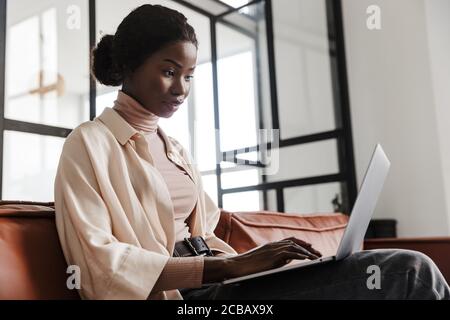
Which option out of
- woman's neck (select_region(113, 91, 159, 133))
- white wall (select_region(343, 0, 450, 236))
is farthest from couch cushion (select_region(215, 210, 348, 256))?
white wall (select_region(343, 0, 450, 236))

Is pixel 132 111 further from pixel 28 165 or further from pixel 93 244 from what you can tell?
pixel 28 165

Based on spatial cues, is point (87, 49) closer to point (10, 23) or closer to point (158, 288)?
point (10, 23)

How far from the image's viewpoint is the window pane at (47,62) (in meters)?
2.47

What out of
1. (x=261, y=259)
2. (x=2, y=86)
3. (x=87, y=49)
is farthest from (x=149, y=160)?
(x=87, y=49)

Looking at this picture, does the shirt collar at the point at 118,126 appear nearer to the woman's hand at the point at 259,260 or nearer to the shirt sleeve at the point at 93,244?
the shirt sleeve at the point at 93,244

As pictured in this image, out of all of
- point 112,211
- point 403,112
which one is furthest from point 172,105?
point 403,112

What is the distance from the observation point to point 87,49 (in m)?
2.74

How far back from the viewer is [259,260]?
30.8 inches

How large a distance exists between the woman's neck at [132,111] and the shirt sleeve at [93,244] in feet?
0.61

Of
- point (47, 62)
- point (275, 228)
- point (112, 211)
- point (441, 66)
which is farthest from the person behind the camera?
point (441, 66)

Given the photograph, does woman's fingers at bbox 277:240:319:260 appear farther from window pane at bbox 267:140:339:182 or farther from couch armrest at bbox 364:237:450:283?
window pane at bbox 267:140:339:182

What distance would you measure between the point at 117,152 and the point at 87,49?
1995 mm

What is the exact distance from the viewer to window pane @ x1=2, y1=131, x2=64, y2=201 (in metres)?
2.43

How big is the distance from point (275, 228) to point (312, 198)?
172 centimetres
